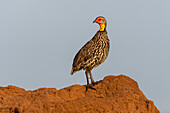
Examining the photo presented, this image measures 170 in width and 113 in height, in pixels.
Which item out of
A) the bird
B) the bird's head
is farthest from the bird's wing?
the bird's head

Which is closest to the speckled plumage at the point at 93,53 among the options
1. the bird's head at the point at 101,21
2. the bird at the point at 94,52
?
the bird at the point at 94,52

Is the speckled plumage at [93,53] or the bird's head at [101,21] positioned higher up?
the bird's head at [101,21]

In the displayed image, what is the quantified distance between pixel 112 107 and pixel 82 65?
1.91 metres

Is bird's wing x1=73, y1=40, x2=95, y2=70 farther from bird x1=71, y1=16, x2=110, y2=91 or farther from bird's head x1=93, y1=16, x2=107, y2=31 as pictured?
bird's head x1=93, y1=16, x2=107, y2=31

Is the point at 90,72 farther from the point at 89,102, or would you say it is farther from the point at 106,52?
the point at 89,102

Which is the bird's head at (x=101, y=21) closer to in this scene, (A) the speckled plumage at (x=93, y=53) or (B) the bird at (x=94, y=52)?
(B) the bird at (x=94, y=52)

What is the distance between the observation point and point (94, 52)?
10.3 meters

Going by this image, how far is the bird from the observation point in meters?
10.3

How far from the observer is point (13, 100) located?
30.0ft

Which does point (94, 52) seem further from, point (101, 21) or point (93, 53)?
point (101, 21)

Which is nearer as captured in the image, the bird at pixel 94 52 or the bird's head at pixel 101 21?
the bird at pixel 94 52

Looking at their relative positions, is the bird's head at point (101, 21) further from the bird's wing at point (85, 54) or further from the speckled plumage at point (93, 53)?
the bird's wing at point (85, 54)

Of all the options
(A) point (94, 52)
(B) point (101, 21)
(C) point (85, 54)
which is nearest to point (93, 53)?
(A) point (94, 52)

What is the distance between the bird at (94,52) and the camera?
1030cm
